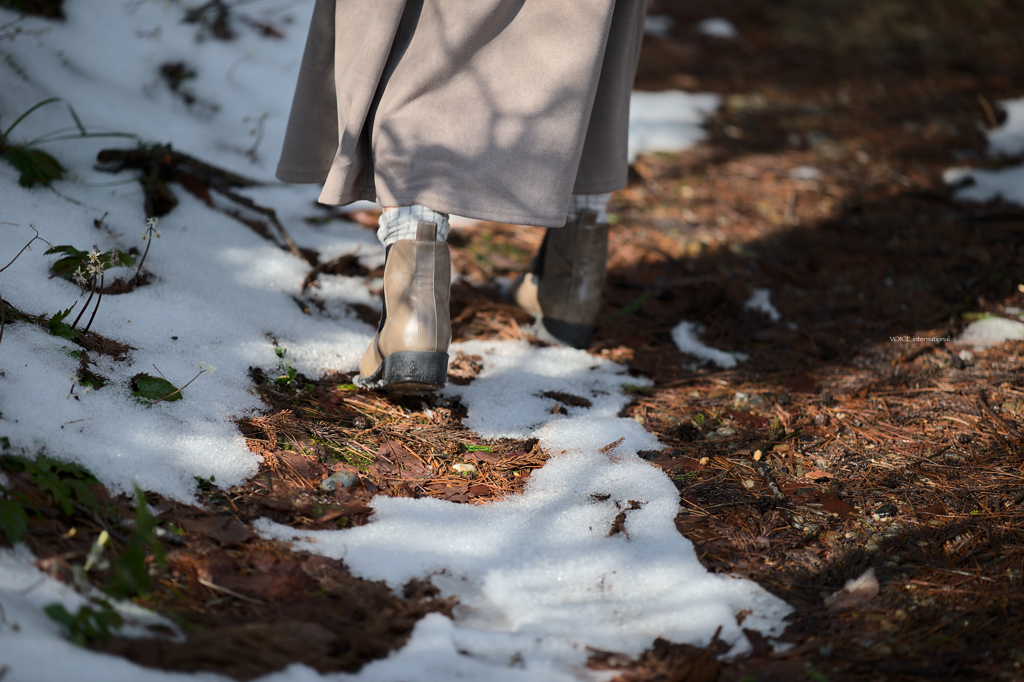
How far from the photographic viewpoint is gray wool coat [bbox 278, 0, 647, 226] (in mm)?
1508

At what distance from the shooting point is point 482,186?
62.4 inches

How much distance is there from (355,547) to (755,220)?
103 inches

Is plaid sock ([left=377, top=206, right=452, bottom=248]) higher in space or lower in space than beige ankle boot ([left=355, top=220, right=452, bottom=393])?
higher

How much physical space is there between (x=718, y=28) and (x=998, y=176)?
289cm

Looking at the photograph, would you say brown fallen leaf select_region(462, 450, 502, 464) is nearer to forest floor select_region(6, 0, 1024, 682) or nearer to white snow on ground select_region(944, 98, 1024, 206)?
forest floor select_region(6, 0, 1024, 682)

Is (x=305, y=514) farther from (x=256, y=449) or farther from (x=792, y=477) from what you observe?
(x=792, y=477)

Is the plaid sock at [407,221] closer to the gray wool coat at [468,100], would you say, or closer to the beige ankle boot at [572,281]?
the gray wool coat at [468,100]

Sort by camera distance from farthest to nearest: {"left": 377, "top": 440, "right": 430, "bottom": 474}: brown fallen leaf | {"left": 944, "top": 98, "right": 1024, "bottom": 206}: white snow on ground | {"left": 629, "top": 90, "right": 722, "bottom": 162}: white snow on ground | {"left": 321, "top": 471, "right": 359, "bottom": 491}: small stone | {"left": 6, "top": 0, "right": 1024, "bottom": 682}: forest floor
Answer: {"left": 629, "top": 90, "right": 722, "bottom": 162}: white snow on ground, {"left": 944, "top": 98, "right": 1024, "bottom": 206}: white snow on ground, {"left": 377, "top": 440, "right": 430, "bottom": 474}: brown fallen leaf, {"left": 321, "top": 471, "right": 359, "bottom": 491}: small stone, {"left": 6, "top": 0, "right": 1024, "bottom": 682}: forest floor

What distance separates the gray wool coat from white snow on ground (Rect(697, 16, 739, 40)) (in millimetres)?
4644

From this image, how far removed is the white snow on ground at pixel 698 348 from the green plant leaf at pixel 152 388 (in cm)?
155

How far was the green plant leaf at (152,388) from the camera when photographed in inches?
58.4

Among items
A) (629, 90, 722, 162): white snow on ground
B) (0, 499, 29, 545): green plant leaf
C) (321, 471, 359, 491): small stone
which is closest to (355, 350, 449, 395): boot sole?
(321, 471, 359, 491): small stone

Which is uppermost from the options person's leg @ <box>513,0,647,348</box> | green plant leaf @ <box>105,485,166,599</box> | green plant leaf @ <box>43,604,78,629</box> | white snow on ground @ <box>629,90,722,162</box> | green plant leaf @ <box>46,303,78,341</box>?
white snow on ground @ <box>629,90,722,162</box>

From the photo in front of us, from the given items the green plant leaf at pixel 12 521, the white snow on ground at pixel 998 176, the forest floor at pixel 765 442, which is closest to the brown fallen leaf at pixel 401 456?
the forest floor at pixel 765 442
